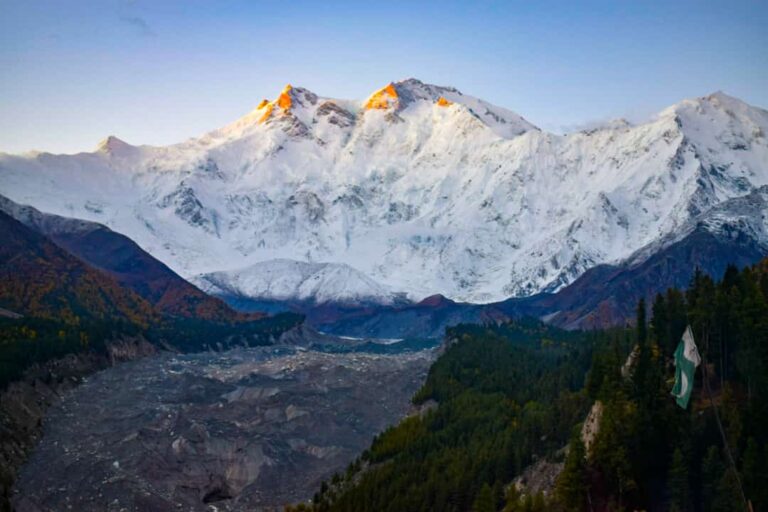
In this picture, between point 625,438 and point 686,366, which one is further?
point 625,438

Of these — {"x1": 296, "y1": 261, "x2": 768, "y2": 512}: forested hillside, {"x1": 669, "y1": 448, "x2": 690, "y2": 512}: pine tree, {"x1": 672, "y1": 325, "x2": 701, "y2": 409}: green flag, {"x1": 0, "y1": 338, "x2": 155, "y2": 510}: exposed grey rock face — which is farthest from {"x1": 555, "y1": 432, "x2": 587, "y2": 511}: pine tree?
{"x1": 0, "y1": 338, "x2": 155, "y2": 510}: exposed grey rock face

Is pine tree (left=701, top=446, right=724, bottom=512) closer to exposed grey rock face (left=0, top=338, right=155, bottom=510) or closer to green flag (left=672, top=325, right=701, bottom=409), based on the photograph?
green flag (left=672, top=325, right=701, bottom=409)

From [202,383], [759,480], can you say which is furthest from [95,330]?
[759,480]

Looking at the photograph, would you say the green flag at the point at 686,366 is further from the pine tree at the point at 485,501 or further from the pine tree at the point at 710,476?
the pine tree at the point at 485,501

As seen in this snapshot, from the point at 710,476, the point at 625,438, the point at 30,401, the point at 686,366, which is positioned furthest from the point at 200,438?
the point at 686,366

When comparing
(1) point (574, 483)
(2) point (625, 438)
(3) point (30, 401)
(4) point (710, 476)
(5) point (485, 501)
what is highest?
(2) point (625, 438)

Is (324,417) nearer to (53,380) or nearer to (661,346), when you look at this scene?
(53,380)

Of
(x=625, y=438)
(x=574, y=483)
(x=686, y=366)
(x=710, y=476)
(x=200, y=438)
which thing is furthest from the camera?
(x=200, y=438)

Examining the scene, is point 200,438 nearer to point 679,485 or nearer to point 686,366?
point 679,485
